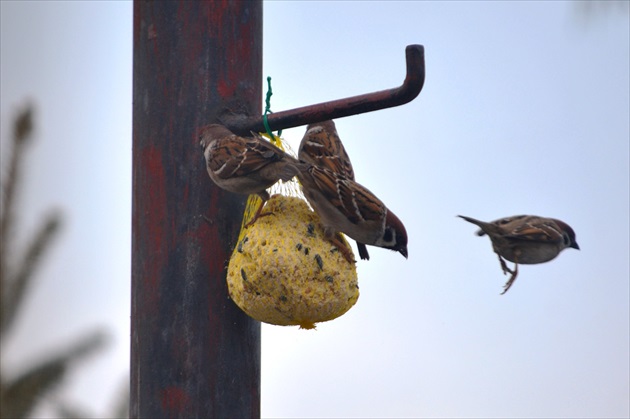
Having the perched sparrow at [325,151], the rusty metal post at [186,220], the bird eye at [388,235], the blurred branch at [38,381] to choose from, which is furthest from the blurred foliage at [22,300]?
the perched sparrow at [325,151]

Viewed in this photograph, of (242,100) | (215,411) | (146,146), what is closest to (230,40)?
(242,100)

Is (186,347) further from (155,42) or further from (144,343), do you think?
(155,42)

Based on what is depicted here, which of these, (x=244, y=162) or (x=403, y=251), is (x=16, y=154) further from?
(x=403, y=251)

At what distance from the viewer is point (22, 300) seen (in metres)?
3.07

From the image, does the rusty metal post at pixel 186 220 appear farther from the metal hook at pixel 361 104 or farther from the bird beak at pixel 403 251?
the bird beak at pixel 403 251

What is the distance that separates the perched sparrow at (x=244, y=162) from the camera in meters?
3.18

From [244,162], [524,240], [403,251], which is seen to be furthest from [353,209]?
[524,240]

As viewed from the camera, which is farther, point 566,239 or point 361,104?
point 566,239

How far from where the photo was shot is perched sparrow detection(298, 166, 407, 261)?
11.0 feet

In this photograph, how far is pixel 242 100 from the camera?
132 inches

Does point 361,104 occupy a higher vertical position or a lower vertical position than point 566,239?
higher

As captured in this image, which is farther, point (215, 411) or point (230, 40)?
point (230, 40)

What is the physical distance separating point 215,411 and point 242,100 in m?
1.03

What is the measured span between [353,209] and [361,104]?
0.57 metres
